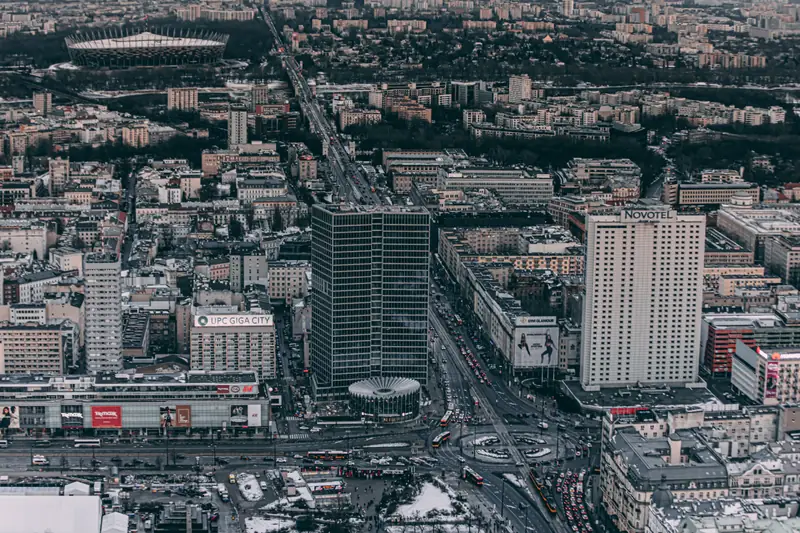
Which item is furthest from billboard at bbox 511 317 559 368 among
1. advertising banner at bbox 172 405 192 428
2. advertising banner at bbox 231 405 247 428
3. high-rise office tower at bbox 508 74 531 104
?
high-rise office tower at bbox 508 74 531 104

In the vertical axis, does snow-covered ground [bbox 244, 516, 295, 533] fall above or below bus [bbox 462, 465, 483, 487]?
below

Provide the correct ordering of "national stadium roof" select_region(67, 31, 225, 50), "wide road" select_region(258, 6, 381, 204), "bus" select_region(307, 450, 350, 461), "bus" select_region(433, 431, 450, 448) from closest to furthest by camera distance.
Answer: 1. "bus" select_region(307, 450, 350, 461)
2. "bus" select_region(433, 431, 450, 448)
3. "wide road" select_region(258, 6, 381, 204)
4. "national stadium roof" select_region(67, 31, 225, 50)

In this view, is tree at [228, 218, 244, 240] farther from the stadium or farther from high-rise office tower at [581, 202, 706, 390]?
the stadium

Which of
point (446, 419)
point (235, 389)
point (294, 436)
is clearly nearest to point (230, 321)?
point (235, 389)

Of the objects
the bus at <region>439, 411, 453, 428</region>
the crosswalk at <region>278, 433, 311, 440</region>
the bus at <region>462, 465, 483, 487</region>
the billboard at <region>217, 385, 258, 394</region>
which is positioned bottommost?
the bus at <region>462, 465, 483, 487</region>

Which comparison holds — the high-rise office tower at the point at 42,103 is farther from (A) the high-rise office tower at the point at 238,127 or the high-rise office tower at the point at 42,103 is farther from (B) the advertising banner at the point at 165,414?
(B) the advertising banner at the point at 165,414

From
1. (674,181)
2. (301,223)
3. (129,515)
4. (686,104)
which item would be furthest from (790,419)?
(686,104)

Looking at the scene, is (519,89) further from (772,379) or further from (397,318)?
(772,379)
